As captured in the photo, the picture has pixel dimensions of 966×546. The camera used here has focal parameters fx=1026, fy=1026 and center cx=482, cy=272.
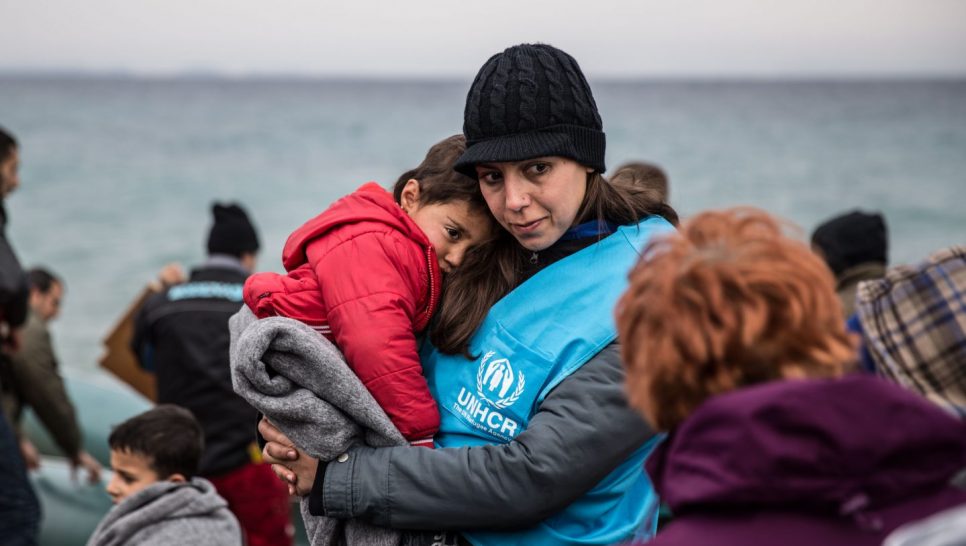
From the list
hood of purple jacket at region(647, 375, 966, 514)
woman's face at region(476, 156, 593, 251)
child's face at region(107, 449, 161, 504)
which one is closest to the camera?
hood of purple jacket at region(647, 375, 966, 514)

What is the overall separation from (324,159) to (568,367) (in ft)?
110

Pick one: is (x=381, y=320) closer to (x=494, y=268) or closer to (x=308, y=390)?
(x=308, y=390)

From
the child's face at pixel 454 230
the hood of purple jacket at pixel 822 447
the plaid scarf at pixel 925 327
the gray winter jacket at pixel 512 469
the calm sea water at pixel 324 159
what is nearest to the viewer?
the hood of purple jacket at pixel 822 447

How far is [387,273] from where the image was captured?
6.93 feet

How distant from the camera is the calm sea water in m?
20.3

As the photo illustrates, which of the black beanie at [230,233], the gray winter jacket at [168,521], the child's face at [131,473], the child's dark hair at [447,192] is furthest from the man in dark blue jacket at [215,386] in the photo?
the child's dark hair at [447,192]

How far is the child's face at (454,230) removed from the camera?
230 centimetres

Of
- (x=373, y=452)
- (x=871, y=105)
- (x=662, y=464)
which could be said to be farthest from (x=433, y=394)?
(x=871, y=105)

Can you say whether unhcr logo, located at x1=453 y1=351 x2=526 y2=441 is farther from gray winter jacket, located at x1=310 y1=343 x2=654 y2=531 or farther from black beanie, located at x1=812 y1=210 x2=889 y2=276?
black beanie, located at x1=812 y1=210 x2=889 y2=276

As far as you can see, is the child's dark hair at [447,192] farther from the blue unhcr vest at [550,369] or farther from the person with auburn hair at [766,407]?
the person with auburn hair at [766,407]

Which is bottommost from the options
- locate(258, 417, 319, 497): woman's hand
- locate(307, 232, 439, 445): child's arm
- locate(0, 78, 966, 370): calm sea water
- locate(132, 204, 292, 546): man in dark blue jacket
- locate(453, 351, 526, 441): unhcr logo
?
locate(0, 78, 966, 370): calm sea water

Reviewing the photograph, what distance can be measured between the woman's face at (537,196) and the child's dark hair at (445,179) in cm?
16

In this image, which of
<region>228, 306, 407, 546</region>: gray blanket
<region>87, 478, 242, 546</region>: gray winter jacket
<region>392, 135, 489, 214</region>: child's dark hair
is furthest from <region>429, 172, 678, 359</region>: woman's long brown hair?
<region>87, 478, 242, 546</region>: gray winter jacket

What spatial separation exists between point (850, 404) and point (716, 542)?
0.22 metres
